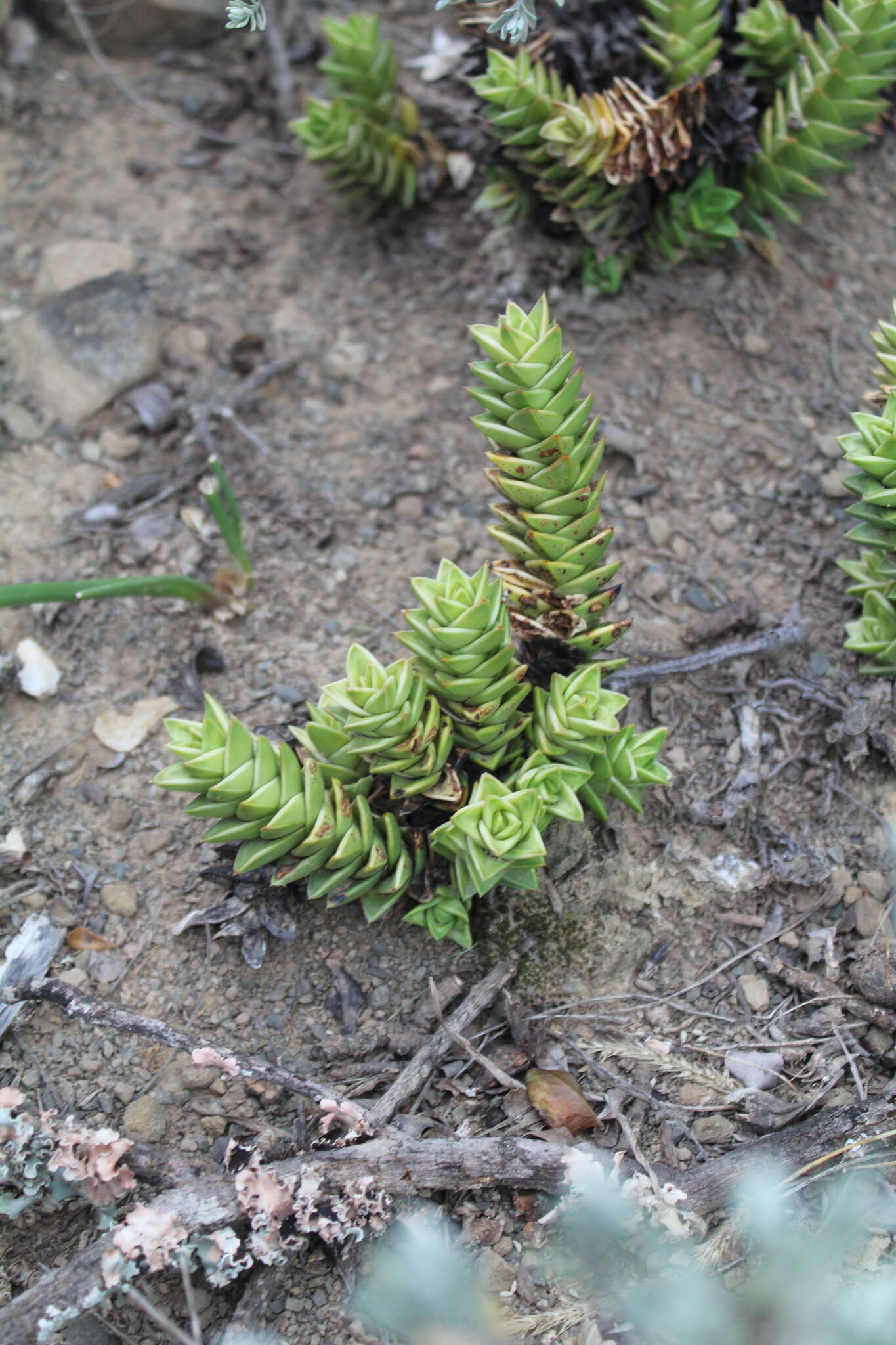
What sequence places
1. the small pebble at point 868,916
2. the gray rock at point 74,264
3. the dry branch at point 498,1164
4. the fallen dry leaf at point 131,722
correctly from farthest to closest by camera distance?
1. the gray rock at point 74,264
2. the fallen dry leaf at point 131,722
3. the small pebble at point 868,916
4. the dry branch at point 498,1164

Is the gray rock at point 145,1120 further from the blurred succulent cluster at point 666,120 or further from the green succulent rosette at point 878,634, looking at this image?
the blurred succulent cluster at point 666,120

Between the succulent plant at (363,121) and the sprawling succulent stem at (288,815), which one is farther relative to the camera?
the succulent plant at (363,121)

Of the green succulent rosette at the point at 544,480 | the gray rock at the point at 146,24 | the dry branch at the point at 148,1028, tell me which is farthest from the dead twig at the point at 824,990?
the gray rock at the point at 146,24

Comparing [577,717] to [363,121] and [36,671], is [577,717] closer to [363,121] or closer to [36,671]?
[36,671]

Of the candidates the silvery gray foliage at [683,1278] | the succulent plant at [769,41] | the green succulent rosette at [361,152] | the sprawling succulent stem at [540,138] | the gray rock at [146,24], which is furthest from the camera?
the gray rock at [146,24]

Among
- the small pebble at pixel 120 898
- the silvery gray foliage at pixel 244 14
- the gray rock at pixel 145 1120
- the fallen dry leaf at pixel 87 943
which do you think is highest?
the silvery gray foliage at pixel 244 14

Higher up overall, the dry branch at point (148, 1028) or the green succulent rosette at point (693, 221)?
the green succulent rosette at point (693, 221)
